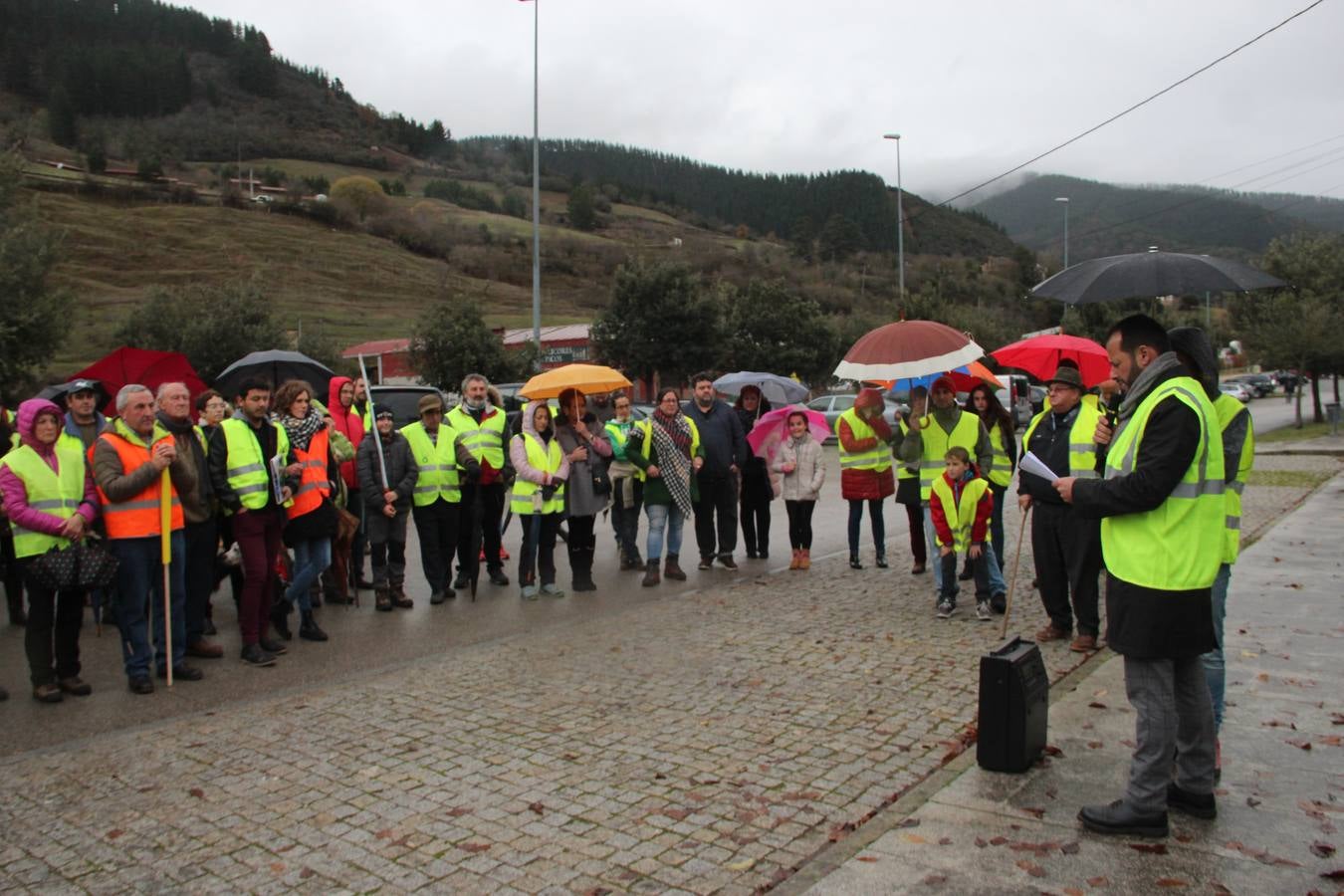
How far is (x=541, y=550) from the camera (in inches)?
385

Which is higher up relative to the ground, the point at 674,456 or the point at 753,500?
the point at 674,456

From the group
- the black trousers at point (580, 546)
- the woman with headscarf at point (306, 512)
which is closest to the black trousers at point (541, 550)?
the black trousers at point (580, 546)

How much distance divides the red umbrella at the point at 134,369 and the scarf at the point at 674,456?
423 cm

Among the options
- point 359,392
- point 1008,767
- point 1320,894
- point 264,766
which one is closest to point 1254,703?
point 1008,767

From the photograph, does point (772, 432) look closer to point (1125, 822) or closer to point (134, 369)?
point (134, 369)

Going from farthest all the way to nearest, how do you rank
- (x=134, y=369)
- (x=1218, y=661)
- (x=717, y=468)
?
(x=717, y=468)
(x=134, y=369)
(x=1218, y=661)

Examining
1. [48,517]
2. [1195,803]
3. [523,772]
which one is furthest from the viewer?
[48,517]

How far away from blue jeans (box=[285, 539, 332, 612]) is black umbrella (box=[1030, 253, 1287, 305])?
214 inches

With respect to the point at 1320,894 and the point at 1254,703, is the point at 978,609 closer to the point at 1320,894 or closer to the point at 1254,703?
the point at 1254,703

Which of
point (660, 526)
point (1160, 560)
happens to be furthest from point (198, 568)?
point (1160, 560)

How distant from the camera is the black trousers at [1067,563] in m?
7.15

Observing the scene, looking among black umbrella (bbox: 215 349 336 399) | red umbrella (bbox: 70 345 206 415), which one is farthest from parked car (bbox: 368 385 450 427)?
red umbrella (bbox: 70 345 206 415)

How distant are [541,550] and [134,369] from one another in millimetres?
3898

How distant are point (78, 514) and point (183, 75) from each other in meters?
180
